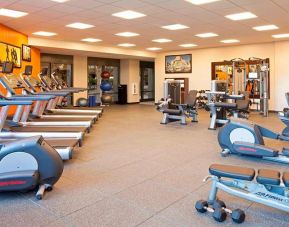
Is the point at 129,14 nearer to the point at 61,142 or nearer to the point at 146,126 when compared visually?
the point at 146,126

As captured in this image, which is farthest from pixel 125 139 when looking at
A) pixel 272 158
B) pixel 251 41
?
pixel 251 41

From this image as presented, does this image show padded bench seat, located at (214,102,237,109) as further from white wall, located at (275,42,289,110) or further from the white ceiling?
white wall, located at (275,42,289,110)

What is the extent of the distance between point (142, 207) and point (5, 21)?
657cm

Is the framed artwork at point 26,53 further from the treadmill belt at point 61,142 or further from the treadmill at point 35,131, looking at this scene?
the treadmill belt at point 61,142

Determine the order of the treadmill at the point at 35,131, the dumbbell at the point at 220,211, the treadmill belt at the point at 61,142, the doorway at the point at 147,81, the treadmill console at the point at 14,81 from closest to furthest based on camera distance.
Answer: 1. the dumbbell at the point at 220,211
2. the treadmill belt at the point at 61,142
3. the treadmill at the point at 35,131
4. the treadmill console at the point at 14,81
5. the doorway at the point at 147,81

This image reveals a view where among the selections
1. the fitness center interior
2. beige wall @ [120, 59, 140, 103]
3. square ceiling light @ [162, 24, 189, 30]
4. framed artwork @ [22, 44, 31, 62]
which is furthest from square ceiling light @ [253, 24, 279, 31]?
beige wall @ [120, 59, 140, 103]

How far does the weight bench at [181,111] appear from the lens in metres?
7.33

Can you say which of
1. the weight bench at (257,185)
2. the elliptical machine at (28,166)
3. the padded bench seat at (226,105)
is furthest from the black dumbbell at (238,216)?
the padded bench seat at (226,105)

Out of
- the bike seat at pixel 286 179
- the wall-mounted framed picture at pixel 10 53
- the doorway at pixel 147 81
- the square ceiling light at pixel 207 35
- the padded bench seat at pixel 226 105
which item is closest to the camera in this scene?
the bike seat at pixel 286 179

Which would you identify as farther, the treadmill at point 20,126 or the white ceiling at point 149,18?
the white ceiling at point 149,18

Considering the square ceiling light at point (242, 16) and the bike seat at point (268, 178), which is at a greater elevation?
the square ceiling light at point (242, 16)

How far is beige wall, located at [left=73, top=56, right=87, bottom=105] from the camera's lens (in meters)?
13.0

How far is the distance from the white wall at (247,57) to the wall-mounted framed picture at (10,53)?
7.15 meters

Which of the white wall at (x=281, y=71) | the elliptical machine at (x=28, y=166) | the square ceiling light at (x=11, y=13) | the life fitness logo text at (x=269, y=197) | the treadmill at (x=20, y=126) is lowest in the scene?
the life fitness logo text at (x=269, y=197)
